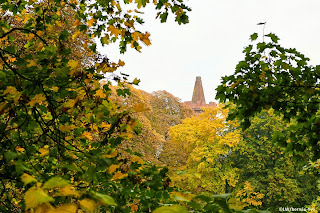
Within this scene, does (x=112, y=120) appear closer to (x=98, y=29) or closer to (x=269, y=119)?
(x=98, y=29)

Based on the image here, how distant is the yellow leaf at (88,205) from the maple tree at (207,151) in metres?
21.5

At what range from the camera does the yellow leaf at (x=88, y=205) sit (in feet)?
4.02

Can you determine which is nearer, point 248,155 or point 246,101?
point 246,101

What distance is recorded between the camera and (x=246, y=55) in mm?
3838

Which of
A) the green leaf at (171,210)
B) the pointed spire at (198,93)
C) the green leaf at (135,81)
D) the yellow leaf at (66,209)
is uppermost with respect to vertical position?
the pointed spire at (198,93)

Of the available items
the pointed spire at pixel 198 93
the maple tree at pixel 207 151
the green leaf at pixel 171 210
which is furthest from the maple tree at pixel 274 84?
the pointed spire at pixel 198 93

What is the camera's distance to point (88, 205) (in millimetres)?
1240

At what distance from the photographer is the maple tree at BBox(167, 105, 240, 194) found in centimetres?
2323

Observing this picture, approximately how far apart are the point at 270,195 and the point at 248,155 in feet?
10.8

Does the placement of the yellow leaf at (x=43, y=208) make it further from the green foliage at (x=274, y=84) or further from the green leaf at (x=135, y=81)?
the green foliage at (x=274, y=84)

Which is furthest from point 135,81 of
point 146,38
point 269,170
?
point 269,170

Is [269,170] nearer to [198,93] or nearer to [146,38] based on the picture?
[146,38]

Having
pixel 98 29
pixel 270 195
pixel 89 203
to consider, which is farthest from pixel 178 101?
pixel 89 203

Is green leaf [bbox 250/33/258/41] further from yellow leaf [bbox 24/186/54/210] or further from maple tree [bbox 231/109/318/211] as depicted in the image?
maple tree [bbox 231/109/318/211]
